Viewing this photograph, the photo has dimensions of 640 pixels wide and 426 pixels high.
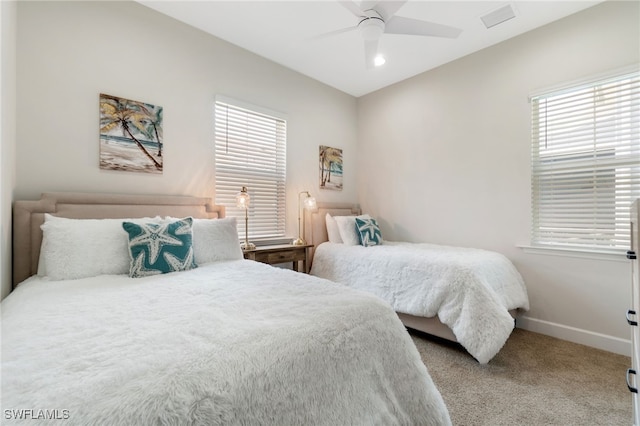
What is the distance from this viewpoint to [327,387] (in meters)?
0.90

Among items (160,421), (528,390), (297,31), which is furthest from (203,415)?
(297,31)

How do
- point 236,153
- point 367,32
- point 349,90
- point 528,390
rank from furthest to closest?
1. point 349,90
2. point 236,153
3. point 367,32
4. point 528,390

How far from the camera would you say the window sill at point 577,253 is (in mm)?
2315

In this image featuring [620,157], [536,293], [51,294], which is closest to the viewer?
[51,294]

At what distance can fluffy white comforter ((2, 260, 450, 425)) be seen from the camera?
630 millimetres

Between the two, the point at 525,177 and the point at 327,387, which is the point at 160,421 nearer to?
the point at 327,387

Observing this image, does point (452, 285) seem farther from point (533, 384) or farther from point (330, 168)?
point (330, 168)

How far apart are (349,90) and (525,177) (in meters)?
2.62

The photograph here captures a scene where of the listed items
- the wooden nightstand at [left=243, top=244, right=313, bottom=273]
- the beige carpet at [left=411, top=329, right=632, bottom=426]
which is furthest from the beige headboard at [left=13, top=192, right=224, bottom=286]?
the beige carpet at [left=411, top=329, right=632, bottom=426]

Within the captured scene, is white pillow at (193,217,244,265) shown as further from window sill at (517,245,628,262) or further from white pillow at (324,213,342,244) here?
Answer: window sill at (517,245,628,262)

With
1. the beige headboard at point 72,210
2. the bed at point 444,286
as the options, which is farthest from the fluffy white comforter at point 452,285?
the beige headboard at point 72,210

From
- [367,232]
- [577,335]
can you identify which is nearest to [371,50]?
[367,232]

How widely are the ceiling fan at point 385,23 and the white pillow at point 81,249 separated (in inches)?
89.0

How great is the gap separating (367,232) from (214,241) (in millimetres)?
1880
